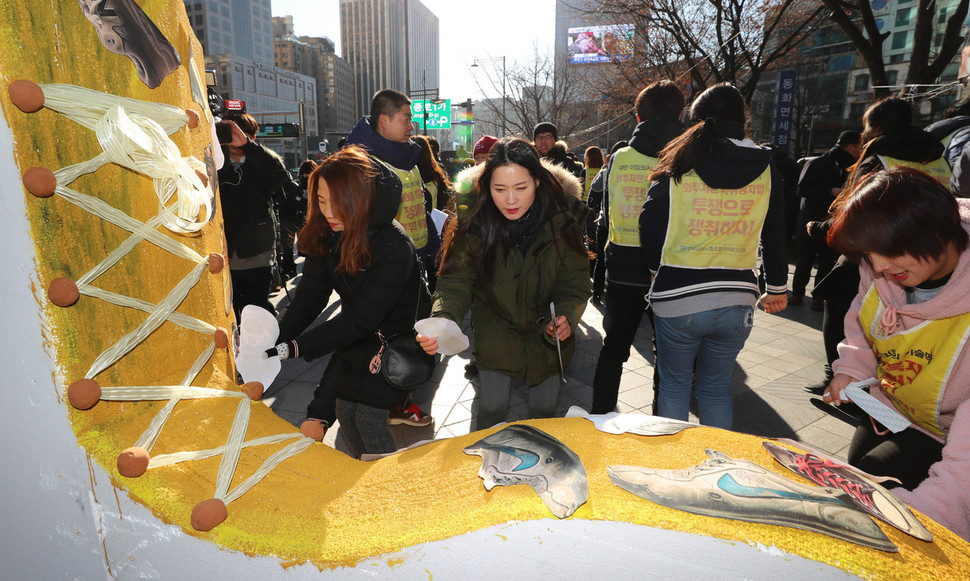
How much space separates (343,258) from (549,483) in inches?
57.1

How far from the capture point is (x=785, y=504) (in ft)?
2.59

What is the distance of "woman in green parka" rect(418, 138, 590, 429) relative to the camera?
7.54 ft

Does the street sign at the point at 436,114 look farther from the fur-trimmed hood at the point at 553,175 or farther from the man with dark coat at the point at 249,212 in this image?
the fur-trimmed hood at the point at 553,175

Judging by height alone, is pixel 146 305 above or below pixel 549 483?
above

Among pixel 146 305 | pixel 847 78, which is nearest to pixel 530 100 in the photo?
pixel 146 305

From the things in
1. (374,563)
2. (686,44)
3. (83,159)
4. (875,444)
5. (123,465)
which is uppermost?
(686,44)

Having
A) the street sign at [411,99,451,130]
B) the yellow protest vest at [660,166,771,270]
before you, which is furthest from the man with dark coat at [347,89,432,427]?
the street sign at [411,99,451,130]

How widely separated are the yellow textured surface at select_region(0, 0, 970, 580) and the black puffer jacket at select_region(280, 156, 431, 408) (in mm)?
975

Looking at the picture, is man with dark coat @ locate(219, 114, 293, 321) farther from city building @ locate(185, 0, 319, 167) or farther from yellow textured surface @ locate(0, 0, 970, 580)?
city building @ locate(185, 0, 319, 167)

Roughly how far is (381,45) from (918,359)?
333 feet

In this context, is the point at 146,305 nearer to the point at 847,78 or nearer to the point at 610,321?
the point at 610,321

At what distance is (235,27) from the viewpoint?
76.8 meters

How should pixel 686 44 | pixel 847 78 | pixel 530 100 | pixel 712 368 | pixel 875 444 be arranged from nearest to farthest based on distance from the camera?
pixel 875 444 → pixel 712 368 → pixel 686 44 → pixel 530 100 → pixel 847 78

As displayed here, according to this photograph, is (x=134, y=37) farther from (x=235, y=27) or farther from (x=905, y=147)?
(x=235, y=27)
